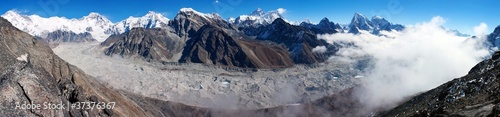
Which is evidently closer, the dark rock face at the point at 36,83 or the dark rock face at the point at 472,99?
the dark rock face at the point at 472,99

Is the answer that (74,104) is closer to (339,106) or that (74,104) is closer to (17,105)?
(17,105)

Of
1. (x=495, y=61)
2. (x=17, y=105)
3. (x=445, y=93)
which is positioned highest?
(x=495, y=61)

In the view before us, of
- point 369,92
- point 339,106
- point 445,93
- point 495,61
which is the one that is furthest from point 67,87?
Result: point 369,92

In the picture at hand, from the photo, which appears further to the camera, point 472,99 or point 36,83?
point 36,83

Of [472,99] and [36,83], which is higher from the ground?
[36,83]

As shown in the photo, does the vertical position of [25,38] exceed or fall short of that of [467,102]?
it exceeds it

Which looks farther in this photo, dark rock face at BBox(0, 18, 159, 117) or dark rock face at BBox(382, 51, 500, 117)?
dark rock face at BBox(0, 18, 159, 117)

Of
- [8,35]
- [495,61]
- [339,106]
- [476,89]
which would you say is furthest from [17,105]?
[339,106]

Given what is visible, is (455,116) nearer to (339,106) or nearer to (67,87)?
(67,87)

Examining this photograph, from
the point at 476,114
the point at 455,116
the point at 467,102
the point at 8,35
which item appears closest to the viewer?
the point at 476,114

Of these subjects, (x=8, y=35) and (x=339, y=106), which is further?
(x=339, y=106)

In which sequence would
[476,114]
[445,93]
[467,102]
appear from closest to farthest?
[476,114], [467,102], [445,93]
